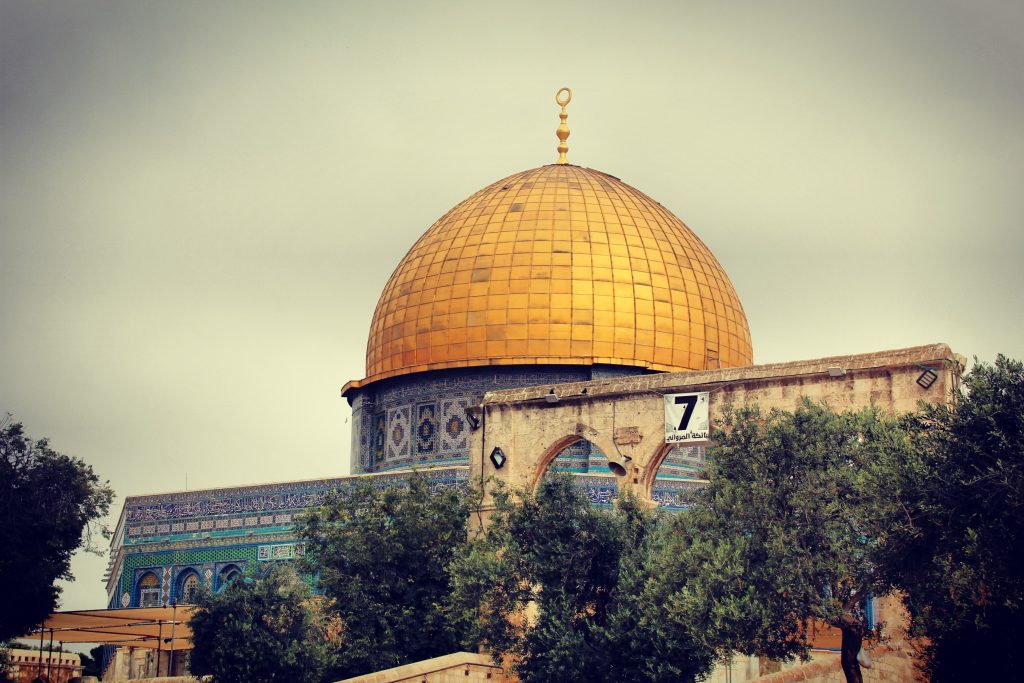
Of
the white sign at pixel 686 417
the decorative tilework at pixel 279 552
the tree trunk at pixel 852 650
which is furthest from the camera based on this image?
the decorative tilework at pixel 279 552

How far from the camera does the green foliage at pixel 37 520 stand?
21.4 metres

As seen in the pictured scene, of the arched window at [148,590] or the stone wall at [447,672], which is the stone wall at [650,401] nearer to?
the stone wall at [447,672]

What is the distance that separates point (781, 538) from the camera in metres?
17.2

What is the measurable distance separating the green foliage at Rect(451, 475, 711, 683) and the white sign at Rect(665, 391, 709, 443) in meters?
1.76

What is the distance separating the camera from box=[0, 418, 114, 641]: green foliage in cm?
2144

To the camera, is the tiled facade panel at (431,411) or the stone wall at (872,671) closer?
the stone wall at (872,671)

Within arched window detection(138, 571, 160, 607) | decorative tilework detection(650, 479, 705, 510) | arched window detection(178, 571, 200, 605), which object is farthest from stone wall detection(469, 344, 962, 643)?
arched window detection(138, 571, 160, 607)

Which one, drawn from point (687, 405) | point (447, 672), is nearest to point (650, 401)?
point (687, 405)

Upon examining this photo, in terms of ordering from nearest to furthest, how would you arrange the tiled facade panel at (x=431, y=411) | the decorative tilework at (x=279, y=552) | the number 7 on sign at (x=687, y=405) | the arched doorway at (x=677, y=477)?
the number 7 on sign at (x=687, y=405) < the arched doorway at (x=677, y=477) < the decorative tilework at (x=279, y=552) < the tiled facade panel at (x=431, y=411)

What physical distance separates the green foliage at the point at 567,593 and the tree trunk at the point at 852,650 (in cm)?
149

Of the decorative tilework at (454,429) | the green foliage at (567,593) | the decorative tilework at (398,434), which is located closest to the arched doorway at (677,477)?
the decorative tilework at (454,429)

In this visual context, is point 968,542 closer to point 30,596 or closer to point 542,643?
point 542,643

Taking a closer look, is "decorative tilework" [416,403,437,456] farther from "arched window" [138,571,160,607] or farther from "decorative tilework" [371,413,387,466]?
"arched window" [138,571,160,607]

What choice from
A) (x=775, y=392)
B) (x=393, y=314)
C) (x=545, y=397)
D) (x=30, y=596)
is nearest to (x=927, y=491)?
(x=775, y=392)
